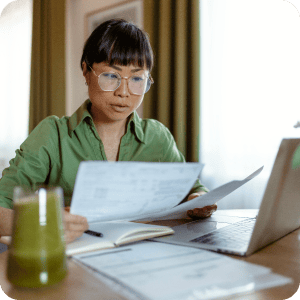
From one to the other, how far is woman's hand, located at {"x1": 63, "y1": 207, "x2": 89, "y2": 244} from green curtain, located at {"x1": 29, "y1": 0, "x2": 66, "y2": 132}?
9.41 feet

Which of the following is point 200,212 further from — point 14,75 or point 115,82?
point 14,75

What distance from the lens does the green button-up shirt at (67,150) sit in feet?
3.44

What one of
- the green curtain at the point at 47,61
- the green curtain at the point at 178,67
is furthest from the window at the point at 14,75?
the green curtain at the point at 178,67

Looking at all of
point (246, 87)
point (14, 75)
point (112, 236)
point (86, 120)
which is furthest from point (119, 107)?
point (14, 75)

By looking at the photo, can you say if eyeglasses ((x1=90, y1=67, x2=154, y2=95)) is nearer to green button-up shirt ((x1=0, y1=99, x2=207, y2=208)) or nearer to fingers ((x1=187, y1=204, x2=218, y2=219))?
green button-up shirt ((x1=0, y1=99, x2=207, y2=208))

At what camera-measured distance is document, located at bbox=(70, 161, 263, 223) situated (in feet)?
1.80

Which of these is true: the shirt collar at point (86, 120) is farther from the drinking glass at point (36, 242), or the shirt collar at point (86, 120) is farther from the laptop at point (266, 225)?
the drinking glass at point (36, 242)

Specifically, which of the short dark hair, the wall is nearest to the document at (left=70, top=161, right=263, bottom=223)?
the short dark hair

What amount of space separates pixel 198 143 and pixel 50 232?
1980 millimetres

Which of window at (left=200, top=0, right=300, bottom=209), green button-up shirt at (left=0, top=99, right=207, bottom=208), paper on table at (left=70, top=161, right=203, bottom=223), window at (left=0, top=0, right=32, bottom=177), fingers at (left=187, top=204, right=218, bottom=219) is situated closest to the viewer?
paper on table at (left=70, top=161, right=203, bottom=223)

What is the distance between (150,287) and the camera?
0.44 meters

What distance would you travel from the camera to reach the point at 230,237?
708mm

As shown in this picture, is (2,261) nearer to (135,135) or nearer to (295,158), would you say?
(295,158)

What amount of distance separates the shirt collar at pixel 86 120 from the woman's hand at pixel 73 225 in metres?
0.62
